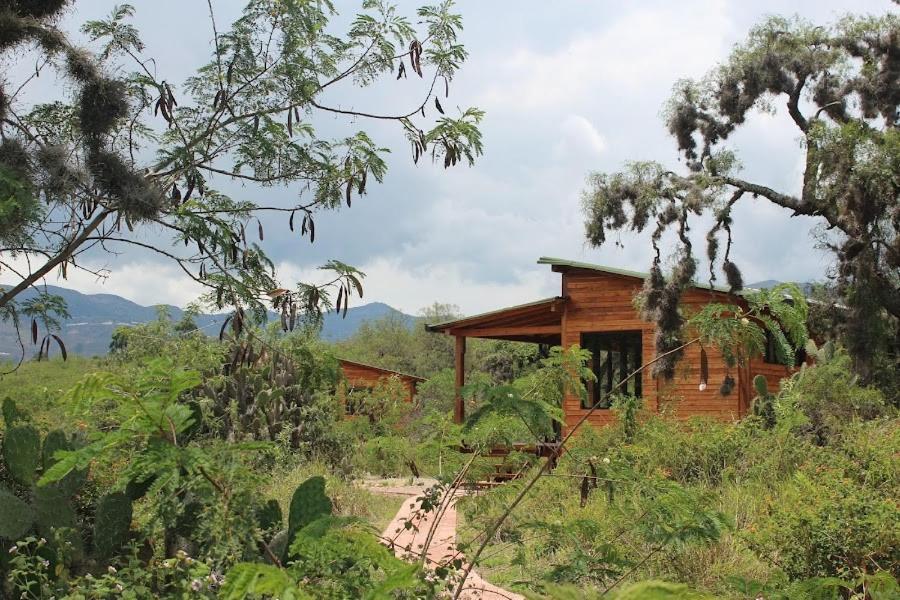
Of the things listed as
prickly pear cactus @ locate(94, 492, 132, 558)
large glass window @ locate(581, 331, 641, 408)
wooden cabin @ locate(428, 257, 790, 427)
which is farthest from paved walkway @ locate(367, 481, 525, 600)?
large glass window @ locate(581, 331, 641, 408)

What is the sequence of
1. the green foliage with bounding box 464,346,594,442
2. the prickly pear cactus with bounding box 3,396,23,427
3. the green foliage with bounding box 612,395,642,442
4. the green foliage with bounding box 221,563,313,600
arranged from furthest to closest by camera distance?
the green foliage with bounding box 612,395,642,442 → the prickly pear cactus with bounding box 3,396,23,427 → the green foliage with bounding box 464,346,594,442 → the green foliage with bounding box 221,563,313,600

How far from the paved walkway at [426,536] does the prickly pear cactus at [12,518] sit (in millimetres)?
1893

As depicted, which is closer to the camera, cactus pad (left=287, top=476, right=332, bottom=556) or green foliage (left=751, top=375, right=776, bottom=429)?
cactus pad (left=287, top=476, right=332, bottom=556)

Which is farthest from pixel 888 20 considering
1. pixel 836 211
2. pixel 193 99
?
pixel 193 99

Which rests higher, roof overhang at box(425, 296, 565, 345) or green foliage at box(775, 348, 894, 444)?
roof overhang at box(425, 296, 565, 345)

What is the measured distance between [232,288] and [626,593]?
5.63 metres

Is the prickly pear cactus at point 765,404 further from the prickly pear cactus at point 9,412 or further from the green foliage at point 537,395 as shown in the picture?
the prickly pear cactus at point 9,412

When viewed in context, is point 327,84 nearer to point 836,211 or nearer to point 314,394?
point 314,394

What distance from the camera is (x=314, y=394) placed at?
1512 cm

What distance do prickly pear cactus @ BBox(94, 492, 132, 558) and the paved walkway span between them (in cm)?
138

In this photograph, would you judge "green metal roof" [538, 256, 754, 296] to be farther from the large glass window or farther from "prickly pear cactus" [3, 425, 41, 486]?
"prickly pear cactus" [3, 425, 41, 486]

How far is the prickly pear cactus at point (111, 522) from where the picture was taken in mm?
4793

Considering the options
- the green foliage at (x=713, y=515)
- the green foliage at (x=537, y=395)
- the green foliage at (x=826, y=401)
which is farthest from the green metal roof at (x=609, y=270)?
the green foliage at (x=537, y=395)

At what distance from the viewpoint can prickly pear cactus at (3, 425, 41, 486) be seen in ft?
17.7
